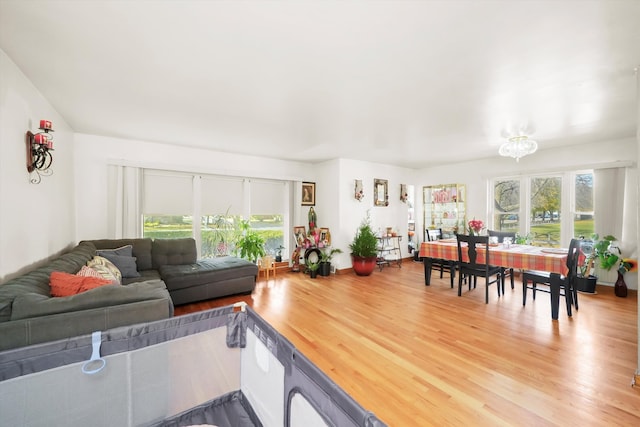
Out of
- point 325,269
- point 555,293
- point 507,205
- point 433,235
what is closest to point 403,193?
point 433,235

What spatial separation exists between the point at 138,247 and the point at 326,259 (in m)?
3.28

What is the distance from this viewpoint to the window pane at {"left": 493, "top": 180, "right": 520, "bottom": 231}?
538 centimetres

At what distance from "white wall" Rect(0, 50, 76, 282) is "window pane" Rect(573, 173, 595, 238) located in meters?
7.36

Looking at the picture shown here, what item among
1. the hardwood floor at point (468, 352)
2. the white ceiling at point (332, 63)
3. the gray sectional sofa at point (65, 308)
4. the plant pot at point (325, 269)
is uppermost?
the white ceiling at point (332, 63)

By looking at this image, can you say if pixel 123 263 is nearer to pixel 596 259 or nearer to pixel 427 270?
pixel 427 270

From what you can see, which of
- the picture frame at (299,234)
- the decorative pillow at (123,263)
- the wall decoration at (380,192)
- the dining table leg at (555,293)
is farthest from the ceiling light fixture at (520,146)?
the decorative pillow at (123,263)

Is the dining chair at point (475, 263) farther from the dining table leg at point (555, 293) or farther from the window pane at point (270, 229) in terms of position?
the window pane at point (270, 229)

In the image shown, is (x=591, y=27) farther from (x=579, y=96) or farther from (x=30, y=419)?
(x=30, y=419)

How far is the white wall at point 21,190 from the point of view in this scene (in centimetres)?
194

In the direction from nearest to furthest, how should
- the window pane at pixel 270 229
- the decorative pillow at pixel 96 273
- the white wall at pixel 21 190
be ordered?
the white wall at pixel 21 190 < the decorative pillow at pixel 96 273 < the window pane at pixel 270 229

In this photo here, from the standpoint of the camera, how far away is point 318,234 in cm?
561

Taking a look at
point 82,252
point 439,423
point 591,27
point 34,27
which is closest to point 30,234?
point 82,252

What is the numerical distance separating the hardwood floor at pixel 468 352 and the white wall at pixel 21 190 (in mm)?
1621

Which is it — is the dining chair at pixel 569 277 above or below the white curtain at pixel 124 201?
below
